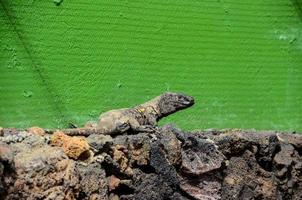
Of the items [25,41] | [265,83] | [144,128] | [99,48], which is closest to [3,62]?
[25,41]

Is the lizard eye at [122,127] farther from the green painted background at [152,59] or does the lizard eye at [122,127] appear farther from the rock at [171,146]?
the green painted background at [152,59]

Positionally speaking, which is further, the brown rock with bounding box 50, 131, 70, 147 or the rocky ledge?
the brown rock with bounding box 50, 131, 70, 147

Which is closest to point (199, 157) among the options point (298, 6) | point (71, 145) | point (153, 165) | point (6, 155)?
point (153, 165)

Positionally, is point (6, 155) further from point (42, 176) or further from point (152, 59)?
point (152, 59)

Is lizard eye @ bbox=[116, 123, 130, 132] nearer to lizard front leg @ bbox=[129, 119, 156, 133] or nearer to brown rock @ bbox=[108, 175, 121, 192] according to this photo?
lizard front leg @ bbox=[129, 119, 156, 133]

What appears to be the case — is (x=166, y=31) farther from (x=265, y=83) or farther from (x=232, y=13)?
(x=265, y=83)

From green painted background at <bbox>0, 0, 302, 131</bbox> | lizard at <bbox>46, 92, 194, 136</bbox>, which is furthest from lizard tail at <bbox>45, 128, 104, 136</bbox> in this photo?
green painted background at <bbox>0, 0, 302, 131</bbox>

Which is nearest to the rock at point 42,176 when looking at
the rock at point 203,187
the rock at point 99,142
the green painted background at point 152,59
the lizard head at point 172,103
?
the rock at point 99,142
